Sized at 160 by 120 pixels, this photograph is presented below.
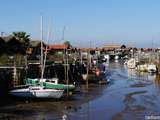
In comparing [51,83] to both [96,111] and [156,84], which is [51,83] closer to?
[96,111]

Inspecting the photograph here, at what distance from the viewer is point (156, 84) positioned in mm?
80188

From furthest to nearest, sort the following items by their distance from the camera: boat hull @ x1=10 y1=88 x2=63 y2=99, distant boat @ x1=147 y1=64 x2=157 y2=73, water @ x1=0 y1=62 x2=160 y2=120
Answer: distant boat @ x1=147 y1=64 x2=157 y2=73 < boat hull @ x1=10 y1=88 x2=63 y2=99 < water @ x1=0 y1=62 x2=160 y2=120

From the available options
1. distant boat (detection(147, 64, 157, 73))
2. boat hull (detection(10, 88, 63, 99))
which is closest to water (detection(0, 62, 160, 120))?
boat hull (detection(10, 88, 63, 99))

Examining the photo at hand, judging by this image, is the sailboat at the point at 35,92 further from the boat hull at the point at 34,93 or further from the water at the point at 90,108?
the water at the point at 90,108

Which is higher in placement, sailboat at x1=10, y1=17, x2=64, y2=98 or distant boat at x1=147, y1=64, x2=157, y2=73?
sailboat at x1=10, y1=17, x2=64, y2=98

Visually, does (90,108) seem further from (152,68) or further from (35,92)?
(152,68)

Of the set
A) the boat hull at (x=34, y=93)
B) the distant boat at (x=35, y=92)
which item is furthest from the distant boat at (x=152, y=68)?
the boat hull at (x=34, y=93)

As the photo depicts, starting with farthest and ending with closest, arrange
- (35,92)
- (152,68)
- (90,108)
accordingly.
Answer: (152,68) < (35,92) < (90,108)

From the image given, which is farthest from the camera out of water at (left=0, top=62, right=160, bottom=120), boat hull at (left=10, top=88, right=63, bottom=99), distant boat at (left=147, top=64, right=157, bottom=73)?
distant boat at (left=147, top=64, right=157, bottom=73)

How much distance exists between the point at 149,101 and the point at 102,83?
2187 centimetres

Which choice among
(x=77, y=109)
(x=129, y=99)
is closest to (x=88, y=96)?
(x=129, y=99)

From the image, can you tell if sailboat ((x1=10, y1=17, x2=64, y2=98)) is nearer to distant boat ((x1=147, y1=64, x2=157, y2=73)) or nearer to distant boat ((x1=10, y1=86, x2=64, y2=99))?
distant boat ((x1=10, y1=86, x2=64, y2=99))

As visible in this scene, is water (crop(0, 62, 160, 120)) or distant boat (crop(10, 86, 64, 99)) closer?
water (crop(0, 62, 160, 120))

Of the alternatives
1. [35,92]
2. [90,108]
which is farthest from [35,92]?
[90,108]
